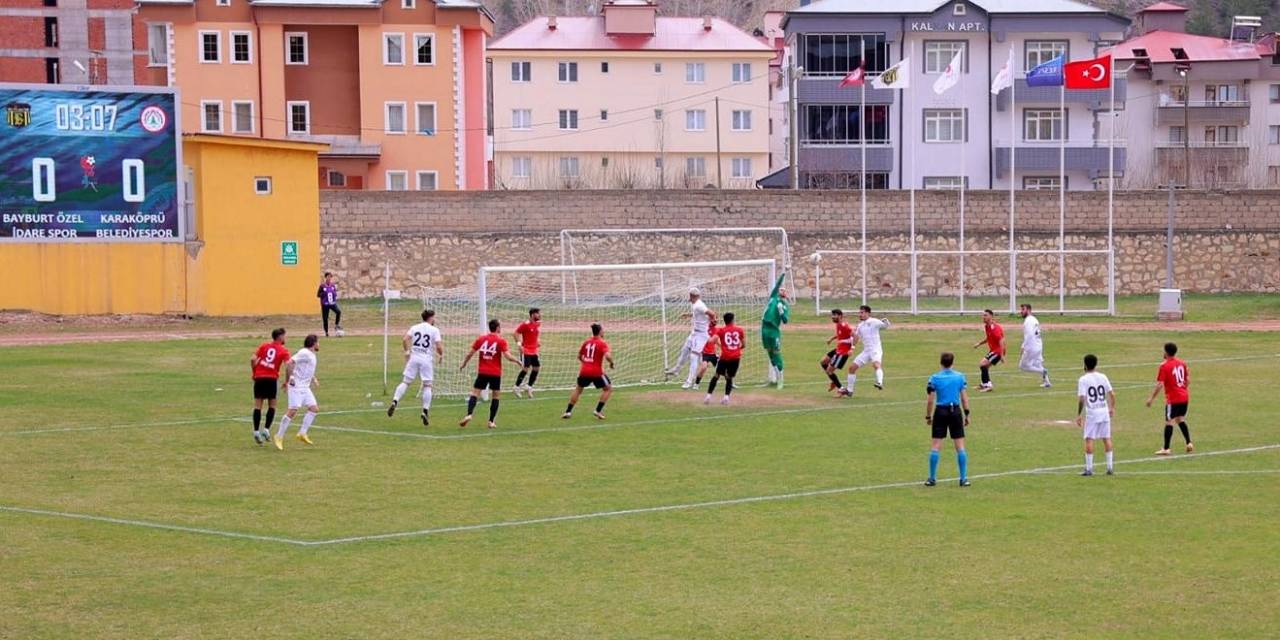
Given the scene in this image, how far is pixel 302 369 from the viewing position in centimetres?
2423

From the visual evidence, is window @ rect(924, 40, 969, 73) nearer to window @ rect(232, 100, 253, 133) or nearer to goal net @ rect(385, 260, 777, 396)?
goal net @ rect(385, 260, 777, 396)

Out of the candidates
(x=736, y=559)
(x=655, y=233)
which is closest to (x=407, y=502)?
(x=736, y=559)

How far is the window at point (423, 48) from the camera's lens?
77938 mm

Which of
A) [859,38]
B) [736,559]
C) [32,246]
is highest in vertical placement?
[859,38]

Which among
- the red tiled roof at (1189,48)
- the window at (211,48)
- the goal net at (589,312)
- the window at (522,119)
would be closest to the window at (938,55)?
the red tiled roof at (1189,48)

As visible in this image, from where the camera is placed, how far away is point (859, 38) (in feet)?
268

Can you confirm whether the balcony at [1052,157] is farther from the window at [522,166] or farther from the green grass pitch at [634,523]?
the green grass pitch at [634,523]

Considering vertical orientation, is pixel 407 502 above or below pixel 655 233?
below

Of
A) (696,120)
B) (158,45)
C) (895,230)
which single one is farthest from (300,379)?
(696,120)

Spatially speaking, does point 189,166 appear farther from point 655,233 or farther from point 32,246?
point 655,233

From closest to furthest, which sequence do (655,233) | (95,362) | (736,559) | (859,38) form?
(736,559) < (95,362) < (655,233) < (859,38)

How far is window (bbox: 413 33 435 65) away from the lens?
7794cm

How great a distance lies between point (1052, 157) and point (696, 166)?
2196cm

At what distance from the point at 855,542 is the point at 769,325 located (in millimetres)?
14977
